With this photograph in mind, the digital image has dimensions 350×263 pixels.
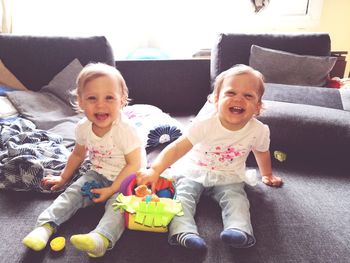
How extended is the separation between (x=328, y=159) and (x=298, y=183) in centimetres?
23

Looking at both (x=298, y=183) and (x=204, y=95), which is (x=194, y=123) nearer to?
(x=298, y=183)

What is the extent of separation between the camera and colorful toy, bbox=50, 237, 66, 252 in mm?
854

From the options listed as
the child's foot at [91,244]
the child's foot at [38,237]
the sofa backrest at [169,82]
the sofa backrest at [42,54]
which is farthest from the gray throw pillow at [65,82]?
the child's foot at [91,244]

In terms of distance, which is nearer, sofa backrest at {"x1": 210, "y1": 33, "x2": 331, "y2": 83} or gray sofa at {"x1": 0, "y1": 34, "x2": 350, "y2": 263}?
gray sofa at {"x1": 0, "y1": 34, "x2": 350, "y2": 263}

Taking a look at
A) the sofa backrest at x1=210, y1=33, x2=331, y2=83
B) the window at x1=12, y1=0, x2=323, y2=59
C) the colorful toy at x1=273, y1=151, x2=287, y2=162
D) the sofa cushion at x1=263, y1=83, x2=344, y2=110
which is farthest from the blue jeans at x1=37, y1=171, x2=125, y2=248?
the window at x1=12, y1=0, x2=323, y2=59

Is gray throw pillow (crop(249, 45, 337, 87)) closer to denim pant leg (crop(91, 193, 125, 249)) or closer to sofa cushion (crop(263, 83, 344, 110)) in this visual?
sofa cushion (crop(263, 83, 344, 110))

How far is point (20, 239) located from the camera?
0.89 meters

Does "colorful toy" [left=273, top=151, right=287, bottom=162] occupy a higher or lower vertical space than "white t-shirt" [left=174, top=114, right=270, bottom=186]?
lower

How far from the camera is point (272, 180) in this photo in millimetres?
1193

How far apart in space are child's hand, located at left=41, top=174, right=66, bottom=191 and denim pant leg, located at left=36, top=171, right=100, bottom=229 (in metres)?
0.08

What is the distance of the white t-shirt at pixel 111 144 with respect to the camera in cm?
112

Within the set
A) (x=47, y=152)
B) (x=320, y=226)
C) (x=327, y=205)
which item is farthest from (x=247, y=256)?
(x=47, y=152)

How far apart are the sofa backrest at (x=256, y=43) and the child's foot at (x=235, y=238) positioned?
1.28 metres

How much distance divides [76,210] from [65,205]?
0.05m
